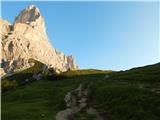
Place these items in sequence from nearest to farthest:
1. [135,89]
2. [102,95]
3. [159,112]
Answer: [159,112]
[135,89]
[102,95]

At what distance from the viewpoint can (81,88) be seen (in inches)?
4333

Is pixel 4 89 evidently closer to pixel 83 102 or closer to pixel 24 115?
pixel 83 102

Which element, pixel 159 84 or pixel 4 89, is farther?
pixel 4 89

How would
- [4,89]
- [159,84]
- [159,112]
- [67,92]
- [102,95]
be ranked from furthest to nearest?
[4,89], [67,92], [159,84], [102,95], [159,112]

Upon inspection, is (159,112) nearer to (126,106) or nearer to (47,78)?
(126,106)

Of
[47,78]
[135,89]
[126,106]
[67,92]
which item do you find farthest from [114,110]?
[47,78]

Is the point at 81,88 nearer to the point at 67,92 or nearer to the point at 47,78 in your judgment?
the point at 67,92

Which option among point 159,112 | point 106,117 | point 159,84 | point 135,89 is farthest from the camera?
point 159,84

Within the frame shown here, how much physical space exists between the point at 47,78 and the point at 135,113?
330 feet

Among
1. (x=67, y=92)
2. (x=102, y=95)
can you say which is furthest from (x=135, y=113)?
(x=67, y=92)

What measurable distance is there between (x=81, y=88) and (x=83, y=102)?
24.2 meters

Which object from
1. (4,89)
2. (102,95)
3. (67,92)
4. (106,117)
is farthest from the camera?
(4,89)

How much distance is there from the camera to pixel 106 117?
2594 inches

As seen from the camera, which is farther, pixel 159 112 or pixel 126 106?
pixel 126 106
